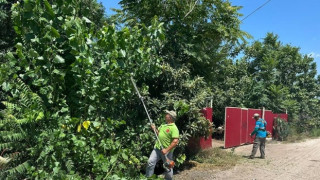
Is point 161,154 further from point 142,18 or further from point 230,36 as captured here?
point 230,36

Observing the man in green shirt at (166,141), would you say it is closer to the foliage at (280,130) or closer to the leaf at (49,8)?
the leaf at (49,8)

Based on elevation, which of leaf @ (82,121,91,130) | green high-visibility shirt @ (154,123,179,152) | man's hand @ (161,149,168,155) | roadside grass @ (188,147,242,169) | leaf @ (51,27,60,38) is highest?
leaf @ (51,27,60,38)

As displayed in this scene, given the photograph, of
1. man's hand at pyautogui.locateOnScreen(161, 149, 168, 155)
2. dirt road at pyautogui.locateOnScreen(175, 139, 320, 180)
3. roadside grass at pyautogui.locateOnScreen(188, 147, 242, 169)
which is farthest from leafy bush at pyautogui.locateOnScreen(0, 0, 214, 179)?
roadside grass at pyautogui.locateOnScreen(188, 147, 242, 169)

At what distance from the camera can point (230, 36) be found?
10664 millimetres

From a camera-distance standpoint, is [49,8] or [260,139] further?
[260,139]

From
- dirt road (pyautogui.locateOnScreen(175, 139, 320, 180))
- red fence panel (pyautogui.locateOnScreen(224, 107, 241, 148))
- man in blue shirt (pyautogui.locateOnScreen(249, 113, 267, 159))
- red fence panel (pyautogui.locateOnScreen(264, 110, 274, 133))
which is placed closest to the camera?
dirt road (pyautogui.locateOnScreen(175, 139, 320, 180))

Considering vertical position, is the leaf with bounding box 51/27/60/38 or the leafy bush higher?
the leaf with bounding box 51/27/60/38

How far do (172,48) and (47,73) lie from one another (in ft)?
18.3

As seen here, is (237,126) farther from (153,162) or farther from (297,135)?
(153,162)

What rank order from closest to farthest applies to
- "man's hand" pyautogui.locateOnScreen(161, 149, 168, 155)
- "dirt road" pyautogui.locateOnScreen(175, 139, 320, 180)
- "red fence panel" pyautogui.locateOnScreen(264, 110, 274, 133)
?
1. "man's hand" pyautogui.locateOnScreen(161, 149, 168, 155)
2. "dirt road" pyautogui.locateOnScreen(175, 139, 320, 180)
3. "red fence panel" pyautogui.locateOnScreen(264, 110, 274, 133)

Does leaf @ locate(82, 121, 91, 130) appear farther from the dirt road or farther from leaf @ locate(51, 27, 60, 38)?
the dirt road

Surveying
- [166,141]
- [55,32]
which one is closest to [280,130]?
[166,141]

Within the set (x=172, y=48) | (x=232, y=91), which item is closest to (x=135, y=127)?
(x=172, y=48)

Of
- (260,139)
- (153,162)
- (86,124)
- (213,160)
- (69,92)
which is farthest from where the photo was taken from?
(260,139)
